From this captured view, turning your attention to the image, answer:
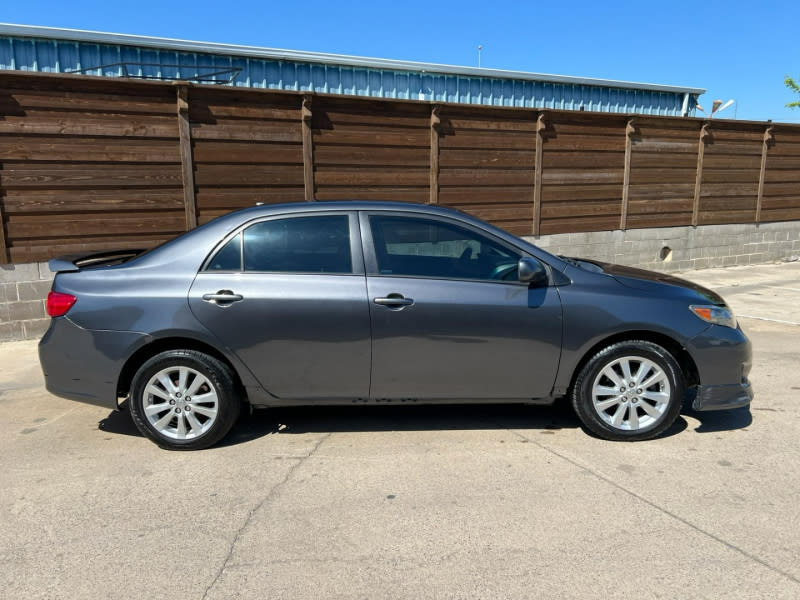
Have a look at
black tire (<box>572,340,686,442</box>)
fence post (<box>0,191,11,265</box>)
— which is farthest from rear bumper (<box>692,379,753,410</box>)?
fence post (<box>0,191,11,265</box>)

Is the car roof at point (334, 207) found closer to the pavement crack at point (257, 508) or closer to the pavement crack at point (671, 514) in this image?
the pavement crack at point (257, 508)

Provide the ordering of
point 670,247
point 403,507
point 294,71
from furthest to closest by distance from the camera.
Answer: point 670,247, point 294,71, point 403,507

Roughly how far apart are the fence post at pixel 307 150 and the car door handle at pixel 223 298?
4.33m

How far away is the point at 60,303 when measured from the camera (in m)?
3.88

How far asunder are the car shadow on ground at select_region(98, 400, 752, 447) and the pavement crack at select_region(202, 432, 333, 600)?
12.7 inches

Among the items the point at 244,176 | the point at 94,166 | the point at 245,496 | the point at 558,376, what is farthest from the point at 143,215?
the point at 558,376

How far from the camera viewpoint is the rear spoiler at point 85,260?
13.1ft

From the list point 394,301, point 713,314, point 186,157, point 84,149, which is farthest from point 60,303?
point 713,314

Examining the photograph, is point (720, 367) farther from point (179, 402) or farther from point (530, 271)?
point (179, 402)

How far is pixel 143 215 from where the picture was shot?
712 cm

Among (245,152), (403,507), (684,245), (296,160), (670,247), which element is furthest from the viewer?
(684,245)

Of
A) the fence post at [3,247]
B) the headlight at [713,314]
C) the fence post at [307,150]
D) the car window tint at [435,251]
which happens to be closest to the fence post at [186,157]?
the fence post at [307,150]

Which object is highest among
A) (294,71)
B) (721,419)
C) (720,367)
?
(294,71)

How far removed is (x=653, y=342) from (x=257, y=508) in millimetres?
2710
